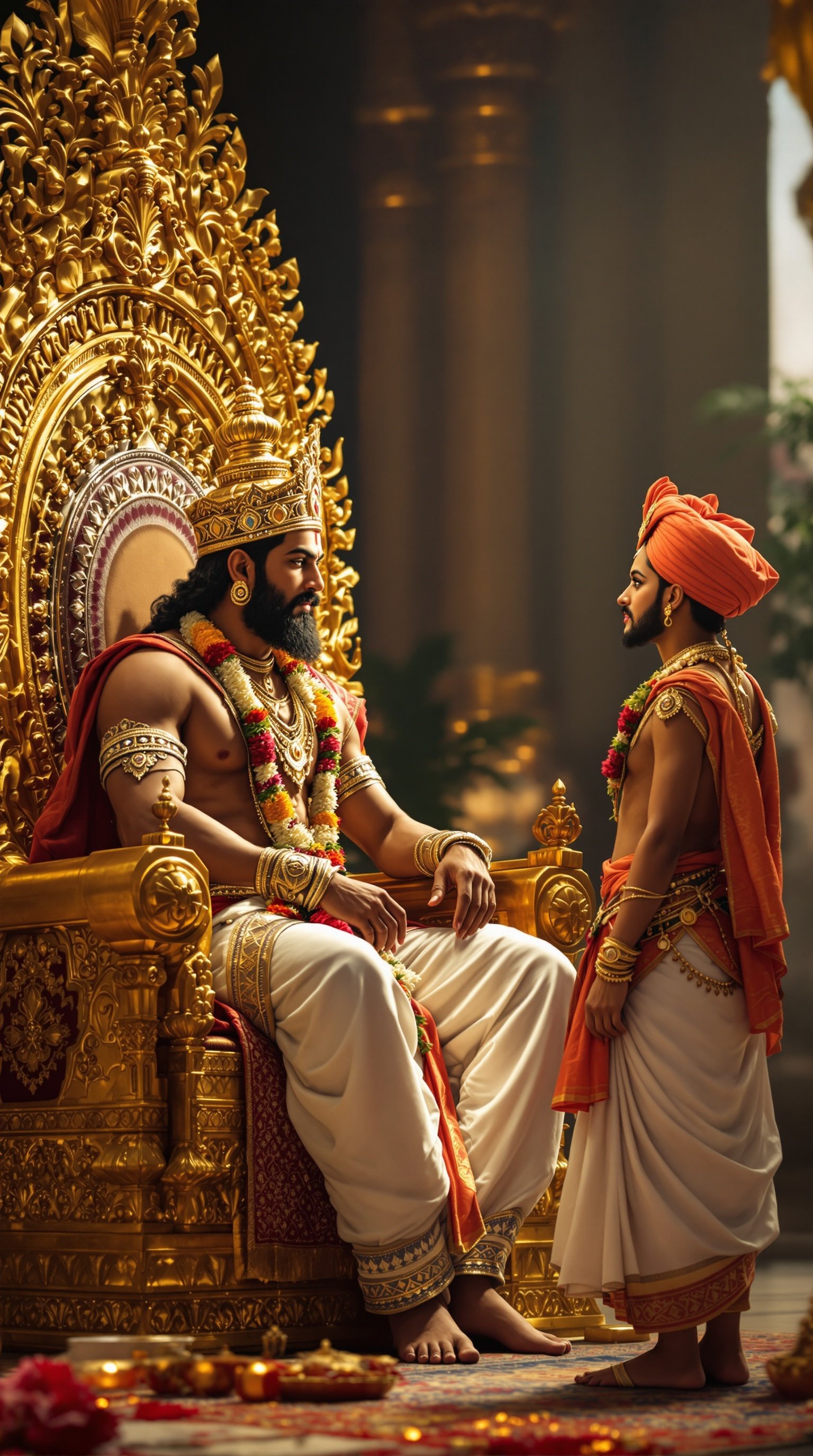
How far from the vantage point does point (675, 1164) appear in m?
2.84

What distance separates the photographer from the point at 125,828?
3.39 m

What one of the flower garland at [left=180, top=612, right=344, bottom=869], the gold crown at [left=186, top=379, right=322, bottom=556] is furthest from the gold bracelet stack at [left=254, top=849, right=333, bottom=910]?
the gold crown at [left=186, top=379, right=322, bottom=556]

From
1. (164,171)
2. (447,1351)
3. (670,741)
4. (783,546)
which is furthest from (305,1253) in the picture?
(783,546)

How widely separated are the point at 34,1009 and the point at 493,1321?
99 cm

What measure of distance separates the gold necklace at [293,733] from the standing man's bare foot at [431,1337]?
1.12 m

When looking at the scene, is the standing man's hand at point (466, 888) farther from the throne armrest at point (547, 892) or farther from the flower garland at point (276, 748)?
the flower garland at point (276, 748)

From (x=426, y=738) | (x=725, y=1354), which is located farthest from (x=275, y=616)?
(x=426, y=738)

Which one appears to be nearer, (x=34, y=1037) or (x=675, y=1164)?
(x=675, y=1164)

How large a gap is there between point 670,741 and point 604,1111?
0.59 m

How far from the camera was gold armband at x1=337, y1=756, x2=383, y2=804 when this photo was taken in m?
4.02

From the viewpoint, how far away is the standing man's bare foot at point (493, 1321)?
320 centimetres

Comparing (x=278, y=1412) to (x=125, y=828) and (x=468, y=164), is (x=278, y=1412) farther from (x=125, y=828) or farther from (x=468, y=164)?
(x=468, y=164)

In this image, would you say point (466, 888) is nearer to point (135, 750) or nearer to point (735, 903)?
point (135, 750)

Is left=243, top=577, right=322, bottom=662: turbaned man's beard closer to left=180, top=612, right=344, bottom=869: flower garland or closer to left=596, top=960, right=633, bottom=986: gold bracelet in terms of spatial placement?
left=180, top=612, right=344, bottom=869: flower garland
